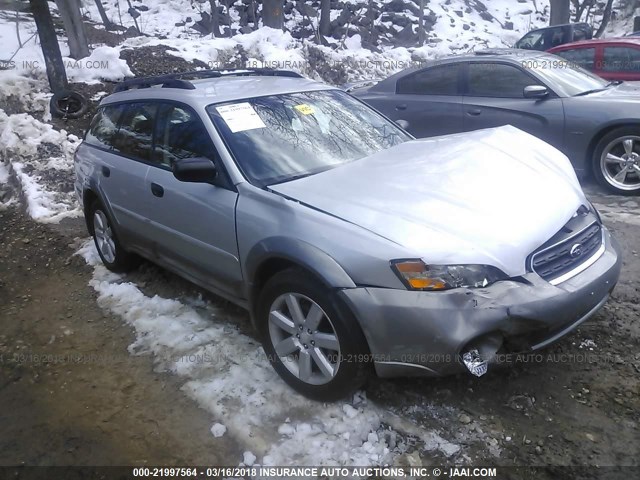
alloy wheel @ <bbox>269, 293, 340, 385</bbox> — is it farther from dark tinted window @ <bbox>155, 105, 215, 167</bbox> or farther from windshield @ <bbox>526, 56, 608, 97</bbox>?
windshield @ <bbox>526, 56, 608, 97</bbox>

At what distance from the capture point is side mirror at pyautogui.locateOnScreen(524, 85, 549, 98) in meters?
5.67

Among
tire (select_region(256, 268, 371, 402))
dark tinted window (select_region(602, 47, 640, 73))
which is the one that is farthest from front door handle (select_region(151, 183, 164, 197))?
dark tinted window (select_region(602, 47, 640, 73))

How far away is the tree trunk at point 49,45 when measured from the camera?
820 cm

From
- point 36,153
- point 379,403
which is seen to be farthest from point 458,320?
point 36,153

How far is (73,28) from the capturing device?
11.1 meters

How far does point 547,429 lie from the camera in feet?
8.27

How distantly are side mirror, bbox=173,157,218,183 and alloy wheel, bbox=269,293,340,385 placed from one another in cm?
85

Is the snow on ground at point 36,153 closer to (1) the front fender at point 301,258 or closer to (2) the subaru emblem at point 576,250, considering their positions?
(1) the front fender at point 301,258

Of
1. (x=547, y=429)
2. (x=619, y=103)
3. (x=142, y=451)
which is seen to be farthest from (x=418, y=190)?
(x=619, y=103)

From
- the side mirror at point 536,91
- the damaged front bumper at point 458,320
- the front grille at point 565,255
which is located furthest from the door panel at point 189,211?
the side mirror at point 536,91

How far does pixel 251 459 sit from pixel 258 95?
7.61ft

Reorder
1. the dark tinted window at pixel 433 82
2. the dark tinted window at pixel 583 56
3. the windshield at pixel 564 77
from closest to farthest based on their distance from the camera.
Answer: the windshield at pixel 564 77 → the dark tinted window at pixel 433 82 → the dark tinted window at pixel 583 56

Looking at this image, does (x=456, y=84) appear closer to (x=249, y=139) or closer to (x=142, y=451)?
(x=249, y=139)

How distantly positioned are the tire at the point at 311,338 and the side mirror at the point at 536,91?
13.8 ft
